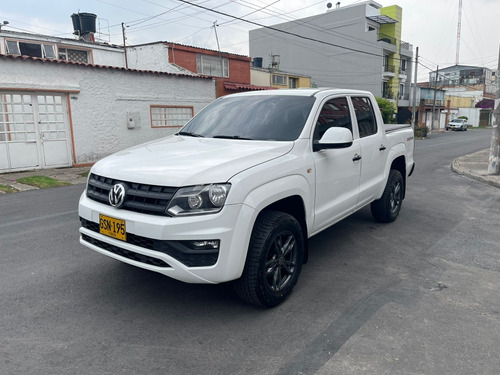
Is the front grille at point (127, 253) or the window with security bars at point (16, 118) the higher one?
the window with security bars at point (16, 118)

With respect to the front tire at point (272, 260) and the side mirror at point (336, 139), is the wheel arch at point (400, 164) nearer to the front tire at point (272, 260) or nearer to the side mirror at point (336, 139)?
the side mirror at point (336, 139)

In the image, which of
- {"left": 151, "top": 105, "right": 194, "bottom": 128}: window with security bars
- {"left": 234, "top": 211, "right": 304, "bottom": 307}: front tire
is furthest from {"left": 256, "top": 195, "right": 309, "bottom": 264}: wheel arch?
{"left": 151, "top": 105, "right": 194, "bottom": 128}: window with security bars

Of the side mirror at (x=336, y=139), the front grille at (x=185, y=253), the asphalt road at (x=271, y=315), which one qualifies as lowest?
the asphalt road at (x=271, y=315)

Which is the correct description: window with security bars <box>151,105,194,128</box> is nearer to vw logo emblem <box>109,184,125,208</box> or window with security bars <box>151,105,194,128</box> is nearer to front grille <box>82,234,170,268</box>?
front grille <box>82,234,170,268</box>

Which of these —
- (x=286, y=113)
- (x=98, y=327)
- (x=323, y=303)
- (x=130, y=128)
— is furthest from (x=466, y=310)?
(x=130, y=128)

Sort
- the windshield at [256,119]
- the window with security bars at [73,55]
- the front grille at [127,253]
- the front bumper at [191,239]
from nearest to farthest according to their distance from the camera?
the front bumper at [191,239], the front grille at [127,253], the windshield at [256,119], the window with security bars at [73,55]

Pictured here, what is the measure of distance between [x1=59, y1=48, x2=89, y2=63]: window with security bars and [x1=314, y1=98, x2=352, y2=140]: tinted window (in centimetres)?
1770

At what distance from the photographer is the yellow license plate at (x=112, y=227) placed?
308cm

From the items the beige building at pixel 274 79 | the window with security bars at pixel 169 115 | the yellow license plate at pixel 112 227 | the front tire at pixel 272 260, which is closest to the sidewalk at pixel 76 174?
the window with security bars at pixel 169 115

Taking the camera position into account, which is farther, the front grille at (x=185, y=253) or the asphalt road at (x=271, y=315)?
the front grille at (x=185, y=253)

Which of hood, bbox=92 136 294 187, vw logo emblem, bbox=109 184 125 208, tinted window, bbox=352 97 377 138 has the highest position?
tinted window, bbox=352 97 377 138

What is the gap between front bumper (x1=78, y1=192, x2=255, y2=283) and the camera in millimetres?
2844

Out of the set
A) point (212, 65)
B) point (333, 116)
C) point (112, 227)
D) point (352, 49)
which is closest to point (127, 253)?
point (112, 227)

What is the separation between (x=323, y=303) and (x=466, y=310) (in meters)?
1.22
